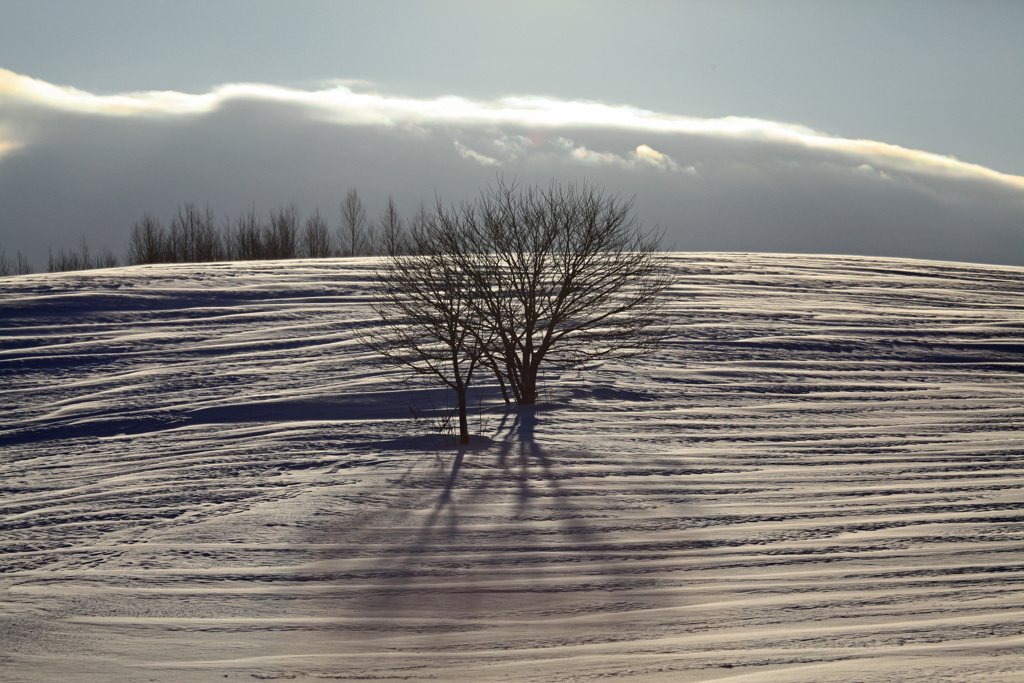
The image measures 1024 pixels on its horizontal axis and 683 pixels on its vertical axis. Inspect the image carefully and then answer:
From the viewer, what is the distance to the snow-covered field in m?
5.77

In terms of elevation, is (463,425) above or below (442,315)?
below

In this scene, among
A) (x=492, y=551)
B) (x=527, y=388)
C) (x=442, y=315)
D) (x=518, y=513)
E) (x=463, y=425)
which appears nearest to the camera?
(x=492, y=551)

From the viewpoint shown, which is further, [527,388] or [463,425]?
[527,388]

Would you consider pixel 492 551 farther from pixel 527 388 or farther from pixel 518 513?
pixel 527 388

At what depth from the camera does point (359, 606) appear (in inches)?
260

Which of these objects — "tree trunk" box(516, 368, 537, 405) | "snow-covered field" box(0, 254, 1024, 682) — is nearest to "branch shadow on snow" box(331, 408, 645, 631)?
"snow-covered field" box(0, 254, 1024, 682)

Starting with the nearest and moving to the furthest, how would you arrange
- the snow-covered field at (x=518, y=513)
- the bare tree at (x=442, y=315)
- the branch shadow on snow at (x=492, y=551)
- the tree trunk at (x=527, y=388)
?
the snow-covered field at (x=518, y=513) → the branch shadow on snow at (x=492, y=551) → the bare tree at (x=442, y=315) → the tree trunk at (x=527, y=388)

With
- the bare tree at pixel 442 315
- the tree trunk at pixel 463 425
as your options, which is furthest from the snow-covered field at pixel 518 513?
the bare tree at pixel 442 315

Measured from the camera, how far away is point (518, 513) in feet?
29.0

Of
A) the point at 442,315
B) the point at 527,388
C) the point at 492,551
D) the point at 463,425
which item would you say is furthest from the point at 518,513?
the point at 527,388

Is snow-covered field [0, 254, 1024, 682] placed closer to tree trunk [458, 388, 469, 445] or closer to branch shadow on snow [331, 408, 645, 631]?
branch shadow on snow [331, 408, 645, 631]

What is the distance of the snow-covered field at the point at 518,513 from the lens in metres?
5.77

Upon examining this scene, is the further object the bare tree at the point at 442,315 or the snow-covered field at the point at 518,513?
the bare tree at the point at 442,315

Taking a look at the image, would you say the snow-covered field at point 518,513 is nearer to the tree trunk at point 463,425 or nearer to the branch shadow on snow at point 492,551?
the branch shadow on snow at point 492,551
